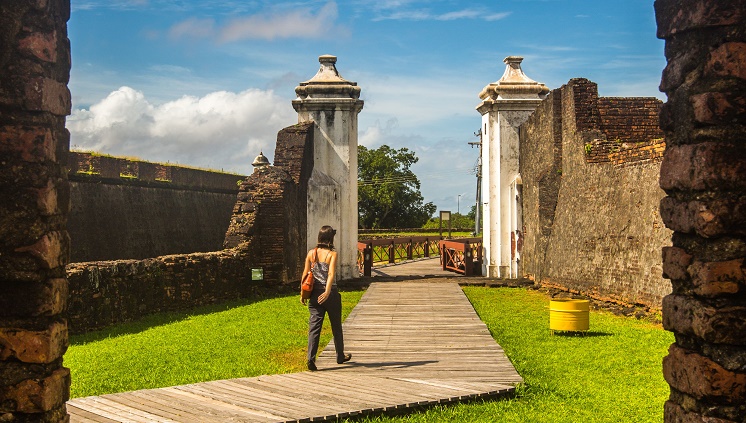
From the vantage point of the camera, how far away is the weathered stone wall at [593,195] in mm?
12922

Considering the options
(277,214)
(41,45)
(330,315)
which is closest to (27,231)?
(41,45)

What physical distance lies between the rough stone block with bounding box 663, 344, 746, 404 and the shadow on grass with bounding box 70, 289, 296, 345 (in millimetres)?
7695

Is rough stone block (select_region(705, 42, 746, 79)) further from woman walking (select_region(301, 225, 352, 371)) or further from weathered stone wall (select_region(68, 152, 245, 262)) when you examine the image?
weathered stone wall (select_region(68, 152, 245, 262))

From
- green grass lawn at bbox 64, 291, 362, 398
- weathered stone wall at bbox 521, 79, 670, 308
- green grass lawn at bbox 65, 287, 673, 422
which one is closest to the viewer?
green grass lawn at bbox 65, 287, 673, 422

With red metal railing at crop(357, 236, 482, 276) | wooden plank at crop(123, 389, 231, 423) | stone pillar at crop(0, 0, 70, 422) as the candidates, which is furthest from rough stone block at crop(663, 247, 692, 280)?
red metal railing at crop(357, 236, 482, 276)

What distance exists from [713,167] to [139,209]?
22.7 metres

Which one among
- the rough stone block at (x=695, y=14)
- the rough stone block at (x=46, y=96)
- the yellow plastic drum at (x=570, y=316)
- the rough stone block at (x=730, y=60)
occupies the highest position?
the rough stone block at (x=695, y=14)

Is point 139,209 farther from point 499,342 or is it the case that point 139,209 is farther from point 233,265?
point 499,342

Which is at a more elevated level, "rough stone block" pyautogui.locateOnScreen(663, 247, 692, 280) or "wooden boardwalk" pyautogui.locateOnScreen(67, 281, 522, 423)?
"rough stone block" pyautogui.locateOnScreen(663, 247, 692, 280)

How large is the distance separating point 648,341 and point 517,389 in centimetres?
355

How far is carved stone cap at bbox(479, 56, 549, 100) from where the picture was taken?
68.0 ft

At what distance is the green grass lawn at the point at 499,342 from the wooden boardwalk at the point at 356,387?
0.25 m

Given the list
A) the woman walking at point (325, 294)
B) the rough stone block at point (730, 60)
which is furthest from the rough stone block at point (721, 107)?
the woman walking at point (325, 294)

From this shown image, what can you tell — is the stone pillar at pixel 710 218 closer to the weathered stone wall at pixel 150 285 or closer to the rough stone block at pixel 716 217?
the rough stone block at pixel 716 217
